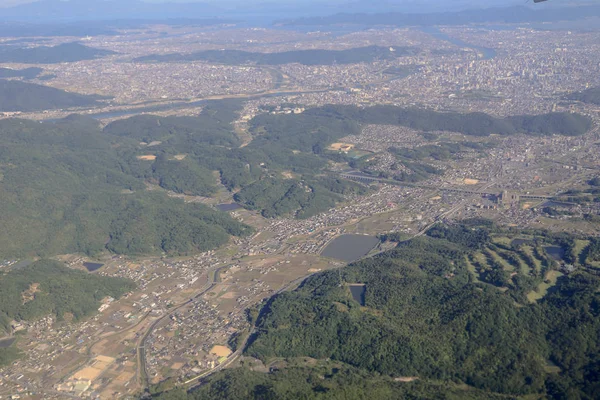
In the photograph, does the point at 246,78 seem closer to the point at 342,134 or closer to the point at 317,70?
the point at 317,70

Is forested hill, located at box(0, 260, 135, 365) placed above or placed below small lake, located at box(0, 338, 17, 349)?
above

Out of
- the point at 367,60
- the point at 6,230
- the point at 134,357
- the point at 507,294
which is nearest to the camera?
the point at 134,357

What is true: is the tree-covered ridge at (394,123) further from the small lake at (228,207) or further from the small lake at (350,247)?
the small lake at (350,247)

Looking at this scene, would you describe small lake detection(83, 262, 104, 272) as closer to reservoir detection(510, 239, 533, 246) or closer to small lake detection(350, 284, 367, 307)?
small lake detection(350, 284, 367, 307)

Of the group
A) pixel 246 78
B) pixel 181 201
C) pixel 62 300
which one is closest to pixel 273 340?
pixel 62 300

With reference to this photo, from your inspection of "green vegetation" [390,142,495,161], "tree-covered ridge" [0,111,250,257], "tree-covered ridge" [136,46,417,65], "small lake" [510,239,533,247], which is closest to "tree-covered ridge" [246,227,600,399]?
"small lake" [510,239,533,247]

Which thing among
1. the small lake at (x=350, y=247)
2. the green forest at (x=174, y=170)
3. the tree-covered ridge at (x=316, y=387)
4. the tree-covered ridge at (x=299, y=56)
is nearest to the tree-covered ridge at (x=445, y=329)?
the tree-covered ridge at (x=316, y=387)
